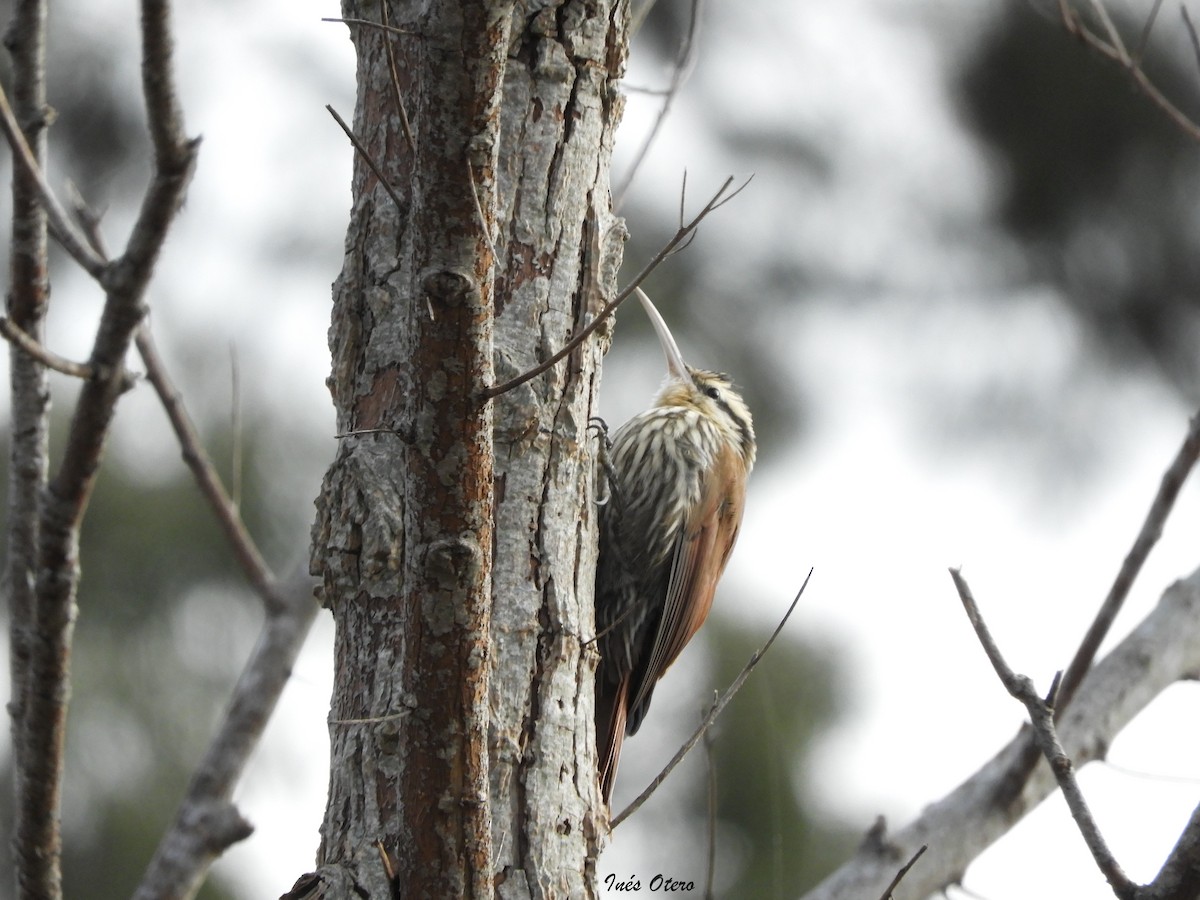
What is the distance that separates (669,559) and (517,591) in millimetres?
1316

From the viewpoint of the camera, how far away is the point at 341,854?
1955 millimetres

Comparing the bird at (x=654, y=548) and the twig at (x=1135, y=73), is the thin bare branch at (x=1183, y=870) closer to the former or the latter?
the bird at (x=654, y=548)

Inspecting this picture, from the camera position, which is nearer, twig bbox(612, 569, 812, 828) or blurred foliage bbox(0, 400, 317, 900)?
twig bbox(612, 569, 812, 828)

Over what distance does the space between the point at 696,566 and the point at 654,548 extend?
0.11 metres

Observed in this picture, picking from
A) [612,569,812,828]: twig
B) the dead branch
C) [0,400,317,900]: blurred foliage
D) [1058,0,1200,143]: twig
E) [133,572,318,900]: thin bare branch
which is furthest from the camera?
[0,400,317,900]: blurred foliage

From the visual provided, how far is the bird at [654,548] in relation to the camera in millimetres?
3254

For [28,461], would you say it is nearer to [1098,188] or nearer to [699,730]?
[699,730]

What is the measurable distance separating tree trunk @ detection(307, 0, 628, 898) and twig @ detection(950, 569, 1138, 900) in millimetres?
653

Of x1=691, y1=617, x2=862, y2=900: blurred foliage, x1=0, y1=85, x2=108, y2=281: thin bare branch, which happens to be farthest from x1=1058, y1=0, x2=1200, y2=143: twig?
x1=691, y1=617, x2=862, y2=900: blurred foliage

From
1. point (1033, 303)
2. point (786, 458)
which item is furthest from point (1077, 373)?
point (786, 458)

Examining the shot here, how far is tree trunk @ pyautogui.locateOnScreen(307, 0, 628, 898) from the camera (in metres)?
1.57

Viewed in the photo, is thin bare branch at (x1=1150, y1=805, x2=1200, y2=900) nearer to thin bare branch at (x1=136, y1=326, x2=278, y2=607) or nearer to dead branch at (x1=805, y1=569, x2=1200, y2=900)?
dead branch at (x1=805, y1=569, x2=1200, y2=900)

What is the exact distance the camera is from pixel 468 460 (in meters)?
1.63

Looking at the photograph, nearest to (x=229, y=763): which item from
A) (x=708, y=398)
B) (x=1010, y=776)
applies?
(x=1010, y=776)
